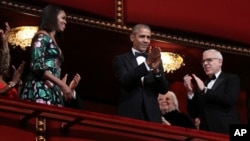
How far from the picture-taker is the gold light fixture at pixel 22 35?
909 cm

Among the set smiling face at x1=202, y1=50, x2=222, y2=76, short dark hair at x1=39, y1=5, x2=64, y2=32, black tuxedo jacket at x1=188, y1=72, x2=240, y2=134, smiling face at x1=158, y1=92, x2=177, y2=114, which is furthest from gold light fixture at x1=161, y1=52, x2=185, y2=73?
short dark hair at x1=39, y1=5, x2=64, y2=32

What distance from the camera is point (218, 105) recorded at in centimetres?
721

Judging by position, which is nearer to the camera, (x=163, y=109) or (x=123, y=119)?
(x=123, y=119)

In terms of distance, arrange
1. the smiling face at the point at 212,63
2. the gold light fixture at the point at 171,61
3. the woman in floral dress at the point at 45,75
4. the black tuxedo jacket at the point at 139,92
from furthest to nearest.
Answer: the gold light fixture at the point at 171,61, the smiling face at the point at 212,63, the black tuxedo jacket at the point at 139,92, the woman in floral dress at the point at 45,75

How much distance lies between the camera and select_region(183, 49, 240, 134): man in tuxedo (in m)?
7.18

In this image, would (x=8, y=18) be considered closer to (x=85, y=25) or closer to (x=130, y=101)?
(x=85, y=25)

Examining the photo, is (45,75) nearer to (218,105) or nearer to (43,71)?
(43,71)

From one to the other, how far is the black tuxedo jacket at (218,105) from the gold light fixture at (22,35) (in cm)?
227

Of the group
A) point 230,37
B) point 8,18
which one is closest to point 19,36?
point 8,18

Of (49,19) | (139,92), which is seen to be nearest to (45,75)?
(49,19)

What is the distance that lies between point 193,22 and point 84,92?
4.92ft

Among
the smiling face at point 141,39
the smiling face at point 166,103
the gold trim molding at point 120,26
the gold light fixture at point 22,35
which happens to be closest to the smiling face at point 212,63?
the smiling face at point 166,103

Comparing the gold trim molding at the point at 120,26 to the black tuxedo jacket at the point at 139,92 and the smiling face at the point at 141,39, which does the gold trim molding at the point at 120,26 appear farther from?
the black tuxedo jacket at the point at 139,92

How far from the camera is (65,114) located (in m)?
6.39
